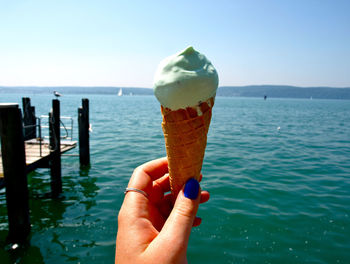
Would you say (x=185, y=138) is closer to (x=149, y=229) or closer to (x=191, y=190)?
(x=191, y=190)

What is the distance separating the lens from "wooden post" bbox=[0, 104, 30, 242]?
5094mm

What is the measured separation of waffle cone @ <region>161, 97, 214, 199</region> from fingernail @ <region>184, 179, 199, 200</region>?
18 centimetres

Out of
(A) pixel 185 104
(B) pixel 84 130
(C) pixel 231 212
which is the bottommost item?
(C) pixel 231 212

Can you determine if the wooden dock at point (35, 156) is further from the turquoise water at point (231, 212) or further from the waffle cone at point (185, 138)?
the waffle cone at point (185, 138)

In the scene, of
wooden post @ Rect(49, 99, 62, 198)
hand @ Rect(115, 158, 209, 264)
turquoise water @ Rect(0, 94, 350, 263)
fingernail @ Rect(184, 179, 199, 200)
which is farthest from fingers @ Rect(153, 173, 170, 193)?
wooden post @ Rect(49, 99, 62, 198)

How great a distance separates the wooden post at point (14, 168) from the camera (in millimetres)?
5094

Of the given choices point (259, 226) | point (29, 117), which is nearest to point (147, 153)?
point (29, 117)

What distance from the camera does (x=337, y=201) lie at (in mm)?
8875

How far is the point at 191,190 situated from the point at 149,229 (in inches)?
18.7

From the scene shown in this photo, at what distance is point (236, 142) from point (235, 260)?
44.8 feet

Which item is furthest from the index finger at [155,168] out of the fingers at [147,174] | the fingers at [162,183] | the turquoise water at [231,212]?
the turquoise water at [231,212]

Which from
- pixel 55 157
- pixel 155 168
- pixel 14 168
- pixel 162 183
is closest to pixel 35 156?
pixel 55 157

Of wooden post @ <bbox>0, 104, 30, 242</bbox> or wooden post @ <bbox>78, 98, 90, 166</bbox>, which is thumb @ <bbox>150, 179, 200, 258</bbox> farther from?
wooden post @ <bbox>78, 98, 90, 166</bbox>

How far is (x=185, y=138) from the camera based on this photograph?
7.52ft
